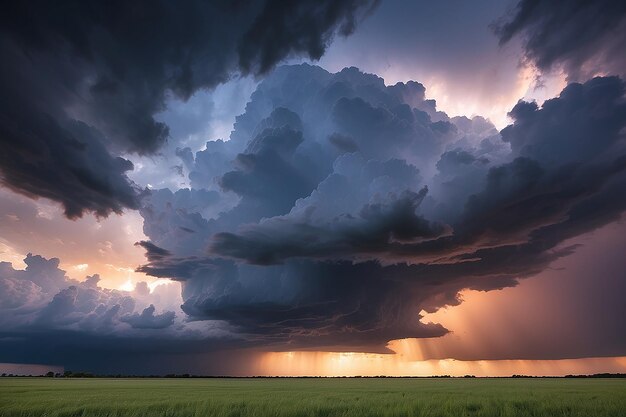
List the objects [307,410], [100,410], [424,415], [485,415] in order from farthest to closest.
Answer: [100,410] → [307,410] → [485,415] → [424,415]

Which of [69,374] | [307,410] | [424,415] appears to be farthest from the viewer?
[69,374]

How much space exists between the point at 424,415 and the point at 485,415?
2913 millimetres

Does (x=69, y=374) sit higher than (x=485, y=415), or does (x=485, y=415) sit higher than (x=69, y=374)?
(x=69, y=374)

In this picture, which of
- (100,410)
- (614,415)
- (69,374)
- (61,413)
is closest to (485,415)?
(614,415)

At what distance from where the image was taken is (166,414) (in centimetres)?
1402

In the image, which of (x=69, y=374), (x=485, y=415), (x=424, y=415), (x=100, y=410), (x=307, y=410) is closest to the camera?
(x=424, y=415)

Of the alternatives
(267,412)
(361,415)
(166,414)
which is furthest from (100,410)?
(361,415)

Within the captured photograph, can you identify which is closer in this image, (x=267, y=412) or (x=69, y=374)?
(x=267, y=412)

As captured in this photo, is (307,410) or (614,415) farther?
(307,410)

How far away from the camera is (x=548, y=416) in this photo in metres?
14.2

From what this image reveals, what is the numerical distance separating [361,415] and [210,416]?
19.0 feet

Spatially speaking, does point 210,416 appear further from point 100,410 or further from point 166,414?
point 100,410

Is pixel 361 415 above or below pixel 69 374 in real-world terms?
below

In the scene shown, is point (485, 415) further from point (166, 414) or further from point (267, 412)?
point (166, 414)
